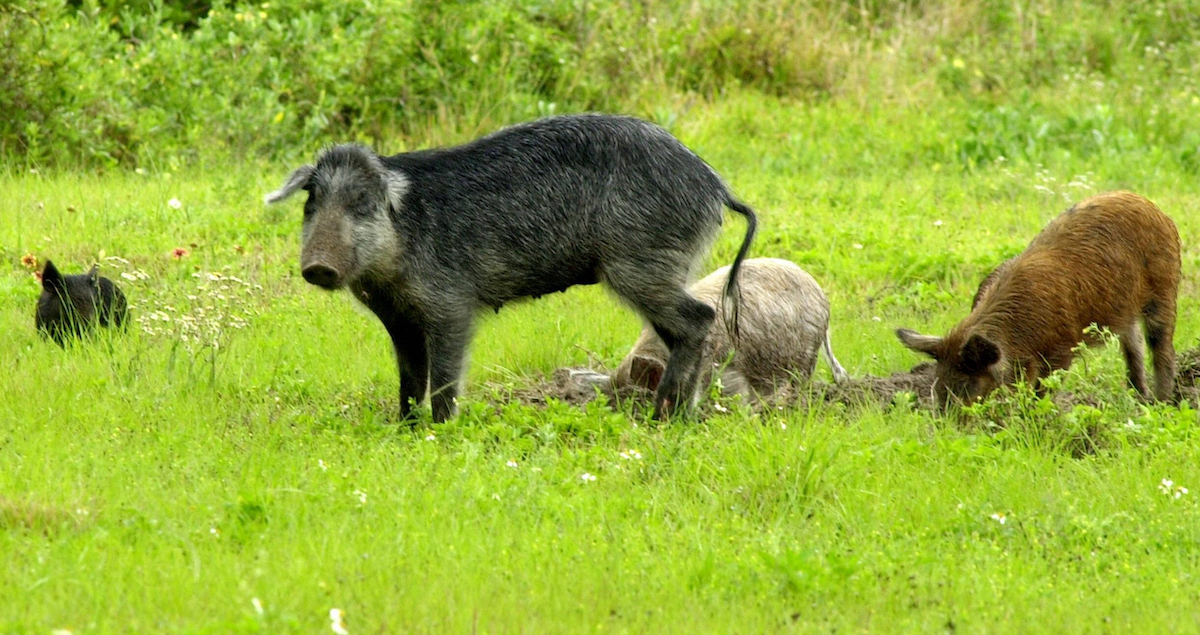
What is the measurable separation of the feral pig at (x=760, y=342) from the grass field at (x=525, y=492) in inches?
14.9

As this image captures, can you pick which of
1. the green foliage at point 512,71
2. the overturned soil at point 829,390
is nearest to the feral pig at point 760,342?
the overturned soil at point 829,390

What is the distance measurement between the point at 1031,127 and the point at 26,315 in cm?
789

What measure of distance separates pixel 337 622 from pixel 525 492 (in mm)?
1373

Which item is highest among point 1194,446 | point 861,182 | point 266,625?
point 266,625

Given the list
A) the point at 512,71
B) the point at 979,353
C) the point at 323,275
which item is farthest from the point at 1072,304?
the point at 512,71

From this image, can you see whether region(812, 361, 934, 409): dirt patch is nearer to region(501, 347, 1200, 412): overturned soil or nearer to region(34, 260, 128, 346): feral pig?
region(501, 347, 1200, 412): overturned soil

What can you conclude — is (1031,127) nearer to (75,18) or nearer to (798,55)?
(798,55)

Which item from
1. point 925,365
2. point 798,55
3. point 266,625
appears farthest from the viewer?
point 798,55

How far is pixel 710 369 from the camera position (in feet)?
21.7

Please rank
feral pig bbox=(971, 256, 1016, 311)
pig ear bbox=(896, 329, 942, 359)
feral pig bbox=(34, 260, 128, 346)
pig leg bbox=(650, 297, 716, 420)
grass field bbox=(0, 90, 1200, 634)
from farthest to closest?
feral pig bbox=(34, 260, 128, 346) → feral pig bbox=(971, 256, 1016, 311) → pig ear bbox=(896, 329, 942, 359) → pig leg bbox=(650, 297, 716, 420) → grass field bbox=(0, 90, 1200, 634)

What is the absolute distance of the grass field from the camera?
164 inches

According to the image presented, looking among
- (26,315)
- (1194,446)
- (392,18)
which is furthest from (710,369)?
(392,18)

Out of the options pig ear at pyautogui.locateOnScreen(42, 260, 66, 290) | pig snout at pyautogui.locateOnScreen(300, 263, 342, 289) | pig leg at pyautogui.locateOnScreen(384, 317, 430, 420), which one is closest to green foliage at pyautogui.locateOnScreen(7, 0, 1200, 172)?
pig ear at pyautogui.locateOnScreen(42, 260, 66, 290)

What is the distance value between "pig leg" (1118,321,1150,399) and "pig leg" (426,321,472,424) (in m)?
3.08
